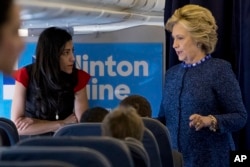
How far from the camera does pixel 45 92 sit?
128 inches

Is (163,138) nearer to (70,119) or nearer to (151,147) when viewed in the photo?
(151,147)

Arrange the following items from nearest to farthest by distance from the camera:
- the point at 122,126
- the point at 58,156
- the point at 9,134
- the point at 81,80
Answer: the point at 58,156, the point at 122,126, the point at 9,134, the point at 81,80

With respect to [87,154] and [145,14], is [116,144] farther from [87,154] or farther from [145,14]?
[145,14]

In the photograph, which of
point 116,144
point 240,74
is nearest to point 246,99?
point 240,74

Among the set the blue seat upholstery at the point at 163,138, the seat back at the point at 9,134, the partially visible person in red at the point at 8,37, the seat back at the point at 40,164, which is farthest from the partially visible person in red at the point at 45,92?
the partially visible person in red at the point at 8,37

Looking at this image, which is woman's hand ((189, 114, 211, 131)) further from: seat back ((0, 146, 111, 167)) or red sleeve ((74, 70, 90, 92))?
seat back ((0, 146, 111, 167))

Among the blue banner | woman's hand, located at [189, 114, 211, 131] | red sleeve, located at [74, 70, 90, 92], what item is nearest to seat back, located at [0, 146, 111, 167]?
woman's hand, located at [189, 114, 211, 131]

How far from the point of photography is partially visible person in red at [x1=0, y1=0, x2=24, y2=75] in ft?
1.88

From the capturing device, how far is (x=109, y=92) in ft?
13.1

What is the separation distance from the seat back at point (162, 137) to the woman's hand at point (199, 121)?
36 centimetres

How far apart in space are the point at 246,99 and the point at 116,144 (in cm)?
265

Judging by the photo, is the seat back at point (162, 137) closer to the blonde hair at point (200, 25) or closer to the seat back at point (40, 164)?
the blonde hair at point (200, 25)

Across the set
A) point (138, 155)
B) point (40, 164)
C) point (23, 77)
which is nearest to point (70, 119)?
point (23, 77)

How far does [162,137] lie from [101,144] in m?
0.97
